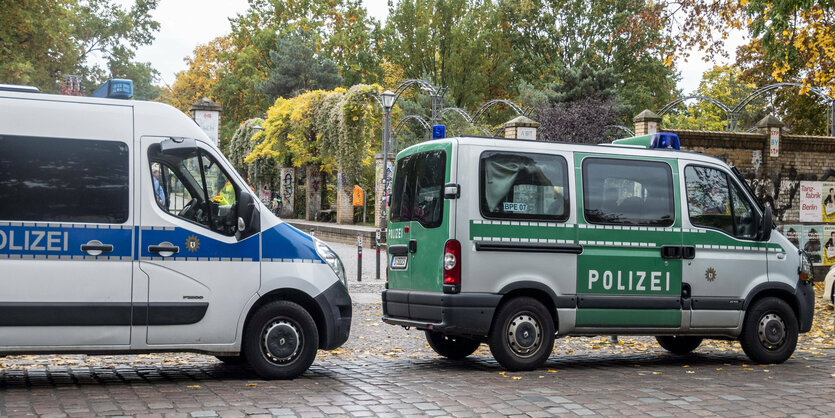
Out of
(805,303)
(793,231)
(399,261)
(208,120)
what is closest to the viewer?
(399,261)

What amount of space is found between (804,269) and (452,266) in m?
4.40

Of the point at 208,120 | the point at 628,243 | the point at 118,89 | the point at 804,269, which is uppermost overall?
the point at 208,120

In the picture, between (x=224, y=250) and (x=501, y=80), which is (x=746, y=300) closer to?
(x=224, y=250)

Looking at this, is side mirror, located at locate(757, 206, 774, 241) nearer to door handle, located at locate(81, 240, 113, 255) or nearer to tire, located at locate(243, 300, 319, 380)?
tire, located at locate(243, 300, 319, 380)

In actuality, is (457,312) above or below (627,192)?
below

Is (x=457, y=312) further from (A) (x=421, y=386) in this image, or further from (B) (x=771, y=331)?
(B) (x=771, y=331)

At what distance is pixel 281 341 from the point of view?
8531 millimetres

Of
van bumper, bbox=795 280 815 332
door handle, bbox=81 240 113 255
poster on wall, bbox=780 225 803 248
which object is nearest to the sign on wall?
poster on wall, bbox=780 225 803 248

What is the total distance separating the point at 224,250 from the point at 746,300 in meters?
5.75

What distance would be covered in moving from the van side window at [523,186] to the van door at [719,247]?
5.25 ft

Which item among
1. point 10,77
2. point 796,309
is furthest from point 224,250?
point 10,77

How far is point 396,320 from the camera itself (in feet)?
32.9

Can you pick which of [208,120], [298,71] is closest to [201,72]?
[298,71]

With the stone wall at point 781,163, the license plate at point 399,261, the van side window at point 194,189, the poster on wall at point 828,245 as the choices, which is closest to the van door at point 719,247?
the license plate at point 399,261
